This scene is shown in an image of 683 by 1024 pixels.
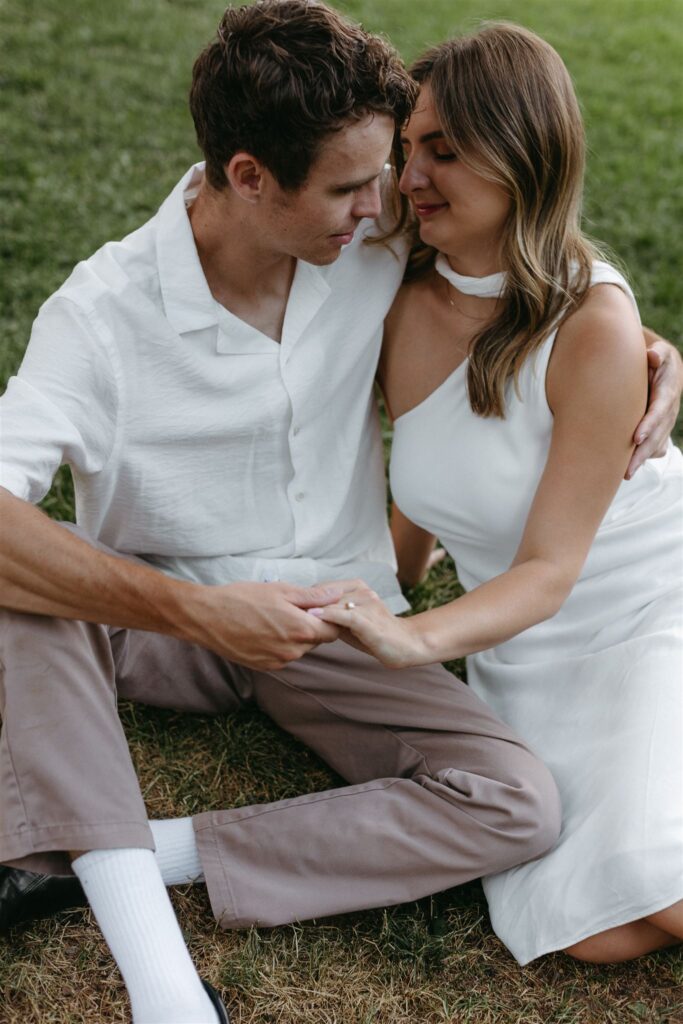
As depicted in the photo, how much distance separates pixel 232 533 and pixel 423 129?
108 centimetres

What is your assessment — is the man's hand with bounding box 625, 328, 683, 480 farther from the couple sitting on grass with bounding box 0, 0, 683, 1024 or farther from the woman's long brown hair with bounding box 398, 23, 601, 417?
the woman's long brown hair with bounding box 398, 23, 601, 417

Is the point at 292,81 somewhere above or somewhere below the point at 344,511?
above

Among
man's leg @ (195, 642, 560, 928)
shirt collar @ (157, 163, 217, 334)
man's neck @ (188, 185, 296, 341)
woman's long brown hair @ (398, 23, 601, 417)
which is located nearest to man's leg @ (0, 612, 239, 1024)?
man's leg @ (195, 642, 560, 928)

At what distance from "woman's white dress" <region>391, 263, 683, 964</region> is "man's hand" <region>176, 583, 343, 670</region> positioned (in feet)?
1.97

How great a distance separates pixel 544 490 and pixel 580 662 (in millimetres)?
481

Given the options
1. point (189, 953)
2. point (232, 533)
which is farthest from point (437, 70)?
point (189, 953)

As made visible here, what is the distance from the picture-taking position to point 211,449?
9.41 feet

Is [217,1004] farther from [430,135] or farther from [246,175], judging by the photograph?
[430,135]

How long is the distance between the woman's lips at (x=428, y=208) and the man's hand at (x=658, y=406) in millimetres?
635

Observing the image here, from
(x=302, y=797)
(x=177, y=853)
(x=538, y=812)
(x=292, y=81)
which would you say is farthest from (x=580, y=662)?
(x=292, y=81)

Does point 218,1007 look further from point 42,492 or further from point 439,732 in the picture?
point 42,492

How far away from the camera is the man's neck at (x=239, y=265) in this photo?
2777 millimetres

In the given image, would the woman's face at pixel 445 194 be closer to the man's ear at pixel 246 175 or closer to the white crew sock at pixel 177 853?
the man's ear at pixel 246 175

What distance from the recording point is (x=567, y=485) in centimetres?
269
